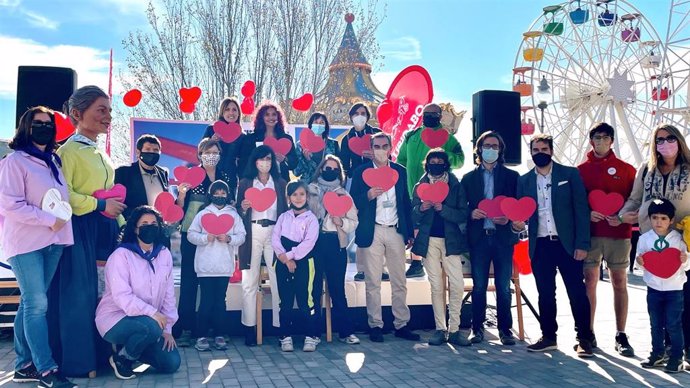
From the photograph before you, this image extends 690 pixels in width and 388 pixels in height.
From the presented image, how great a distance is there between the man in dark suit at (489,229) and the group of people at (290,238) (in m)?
0.01

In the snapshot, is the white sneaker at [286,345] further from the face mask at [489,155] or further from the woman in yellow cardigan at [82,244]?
the face mask at [489,155]

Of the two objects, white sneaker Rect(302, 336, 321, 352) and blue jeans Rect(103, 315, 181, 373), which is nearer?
blue jeans Rect(103, 315, 181, 373)

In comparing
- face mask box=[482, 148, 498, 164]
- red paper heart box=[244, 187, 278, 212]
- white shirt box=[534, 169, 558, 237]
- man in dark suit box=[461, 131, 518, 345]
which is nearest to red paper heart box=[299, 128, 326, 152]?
red paper heart box=[244, 187, 278, 212]

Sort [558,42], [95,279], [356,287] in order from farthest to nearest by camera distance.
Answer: [558,42] → [356,287] → [95,279]

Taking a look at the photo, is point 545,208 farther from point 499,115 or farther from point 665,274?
point 499,115

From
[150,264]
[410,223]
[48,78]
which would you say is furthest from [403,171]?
[48,78]

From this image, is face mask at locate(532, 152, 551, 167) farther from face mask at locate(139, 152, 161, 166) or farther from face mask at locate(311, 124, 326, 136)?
face mask at locate(139, 152, 161, 166)

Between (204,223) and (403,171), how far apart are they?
198 cm

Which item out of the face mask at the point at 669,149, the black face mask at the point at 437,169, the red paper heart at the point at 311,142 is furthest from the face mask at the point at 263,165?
the face mask at the point at 669,149

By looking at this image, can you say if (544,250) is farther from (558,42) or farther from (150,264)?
(558,42)

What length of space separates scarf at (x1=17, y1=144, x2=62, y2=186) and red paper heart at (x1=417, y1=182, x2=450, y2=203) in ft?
9.75

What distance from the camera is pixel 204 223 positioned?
5.18 metres

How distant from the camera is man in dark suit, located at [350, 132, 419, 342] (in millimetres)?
5754

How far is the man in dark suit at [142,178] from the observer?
5.14 meters
